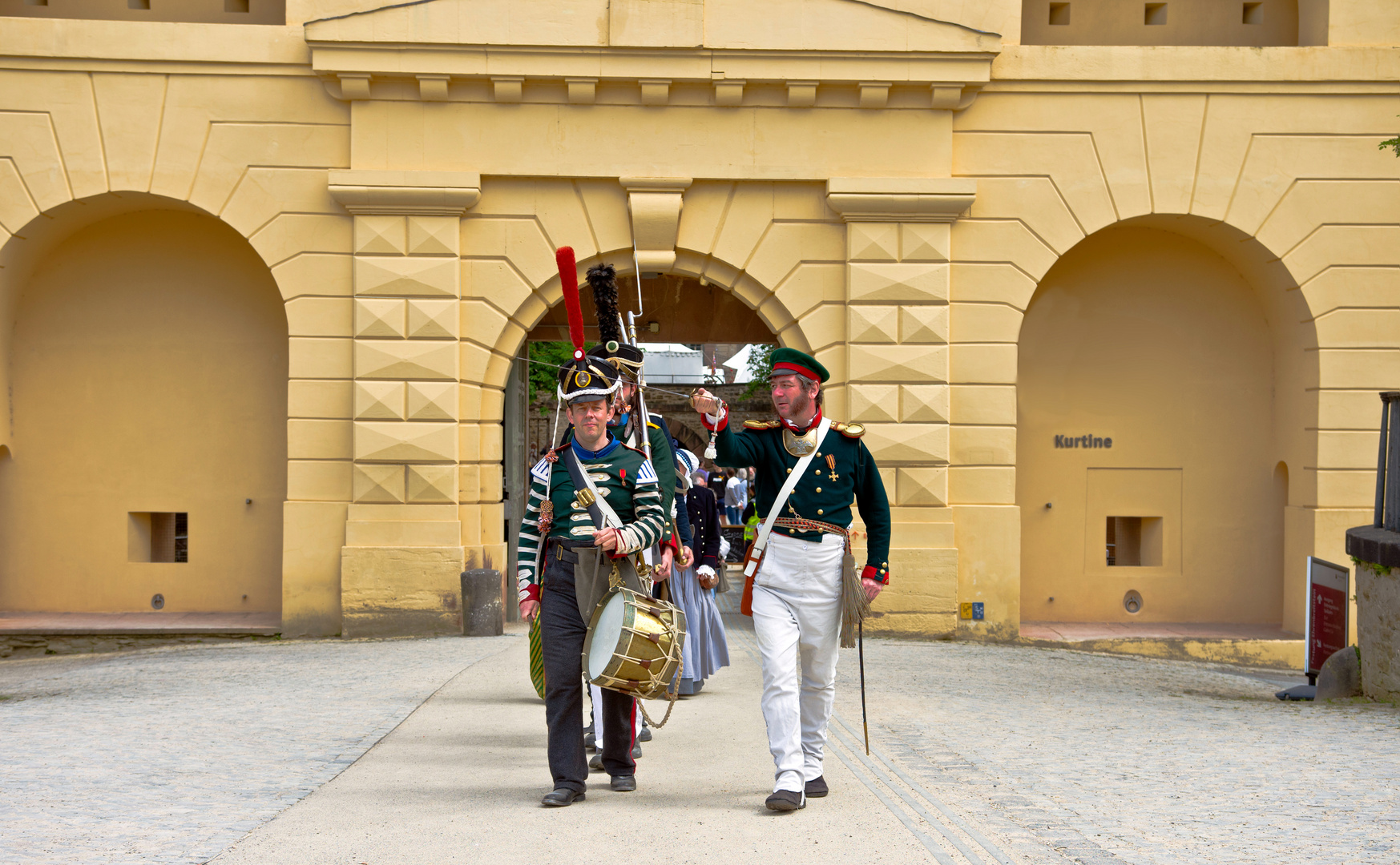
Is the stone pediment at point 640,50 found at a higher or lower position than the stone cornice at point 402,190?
higher

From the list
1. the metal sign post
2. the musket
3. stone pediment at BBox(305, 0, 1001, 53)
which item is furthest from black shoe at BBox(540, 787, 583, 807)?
stone pediment at BBox(305, 0, 1001, 53)

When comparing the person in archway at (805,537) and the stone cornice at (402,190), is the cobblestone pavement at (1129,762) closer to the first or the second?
the person in archway at (805,537)

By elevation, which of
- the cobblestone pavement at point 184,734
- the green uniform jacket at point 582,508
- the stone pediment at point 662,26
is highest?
the stone pediment at point 662,26

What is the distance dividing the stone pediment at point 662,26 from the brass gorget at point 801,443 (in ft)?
22.9

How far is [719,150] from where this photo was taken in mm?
12008

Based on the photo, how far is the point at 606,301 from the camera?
20.9ft

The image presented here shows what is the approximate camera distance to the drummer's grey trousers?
5.46 m

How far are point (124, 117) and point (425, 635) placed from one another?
232 inches

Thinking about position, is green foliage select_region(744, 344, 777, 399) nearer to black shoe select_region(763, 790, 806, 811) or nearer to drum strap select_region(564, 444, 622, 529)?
drum strap select_region(564, 444, 622, 529)

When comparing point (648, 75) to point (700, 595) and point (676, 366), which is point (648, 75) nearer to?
point (700, 595)

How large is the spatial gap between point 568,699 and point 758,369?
3156 cm

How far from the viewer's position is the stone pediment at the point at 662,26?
1154cm

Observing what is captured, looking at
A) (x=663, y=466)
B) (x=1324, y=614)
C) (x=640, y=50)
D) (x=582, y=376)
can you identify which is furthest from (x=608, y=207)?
(x=1324, y=614)

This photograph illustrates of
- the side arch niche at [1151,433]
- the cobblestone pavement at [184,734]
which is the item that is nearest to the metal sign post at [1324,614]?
the side arch niche at [1151,433]
